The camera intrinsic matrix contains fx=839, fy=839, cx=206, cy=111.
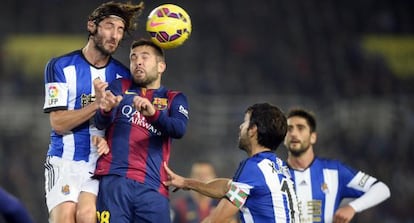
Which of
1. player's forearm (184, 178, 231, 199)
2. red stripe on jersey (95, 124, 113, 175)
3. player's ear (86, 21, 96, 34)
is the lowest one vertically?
player's forearm (184, 178, 231, 199)

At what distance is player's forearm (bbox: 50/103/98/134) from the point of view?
584 centimetres

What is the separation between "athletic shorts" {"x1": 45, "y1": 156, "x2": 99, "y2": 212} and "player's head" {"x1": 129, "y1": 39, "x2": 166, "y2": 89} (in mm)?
725

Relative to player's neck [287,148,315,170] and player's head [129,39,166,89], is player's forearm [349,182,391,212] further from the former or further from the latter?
player's head [129,39,166,89]

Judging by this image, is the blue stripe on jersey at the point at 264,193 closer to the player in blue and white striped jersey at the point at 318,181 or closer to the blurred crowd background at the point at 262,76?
the player in blue and white striped jersey at the point at 318,181

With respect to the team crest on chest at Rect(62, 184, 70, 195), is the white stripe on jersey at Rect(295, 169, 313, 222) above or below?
below

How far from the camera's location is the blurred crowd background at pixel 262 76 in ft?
46.8

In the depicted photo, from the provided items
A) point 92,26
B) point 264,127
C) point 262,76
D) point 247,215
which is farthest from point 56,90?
point 262,76

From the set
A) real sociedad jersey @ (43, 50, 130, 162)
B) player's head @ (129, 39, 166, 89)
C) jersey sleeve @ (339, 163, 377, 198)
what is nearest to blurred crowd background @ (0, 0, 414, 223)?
jersey sleeve @ (339, 163, 377, 198)

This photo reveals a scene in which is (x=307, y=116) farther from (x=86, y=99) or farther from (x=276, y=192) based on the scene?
(x=86, y=99)

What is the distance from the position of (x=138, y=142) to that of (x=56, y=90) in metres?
0.73

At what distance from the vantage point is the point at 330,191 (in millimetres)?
7645

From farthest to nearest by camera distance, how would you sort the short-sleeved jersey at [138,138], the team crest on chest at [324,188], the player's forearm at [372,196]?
the team crest on chest at [324,188] → the player's forearm at [372,196] → the short-sleeved jersey at [138,138]

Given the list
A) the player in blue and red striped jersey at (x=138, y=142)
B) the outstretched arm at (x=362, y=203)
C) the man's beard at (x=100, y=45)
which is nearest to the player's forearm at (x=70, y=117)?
the player in blue and red striped jersey at (x=138, y=142)

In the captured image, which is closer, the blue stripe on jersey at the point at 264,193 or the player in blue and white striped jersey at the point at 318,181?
the blue stripe on jersey at the point at 264,193
